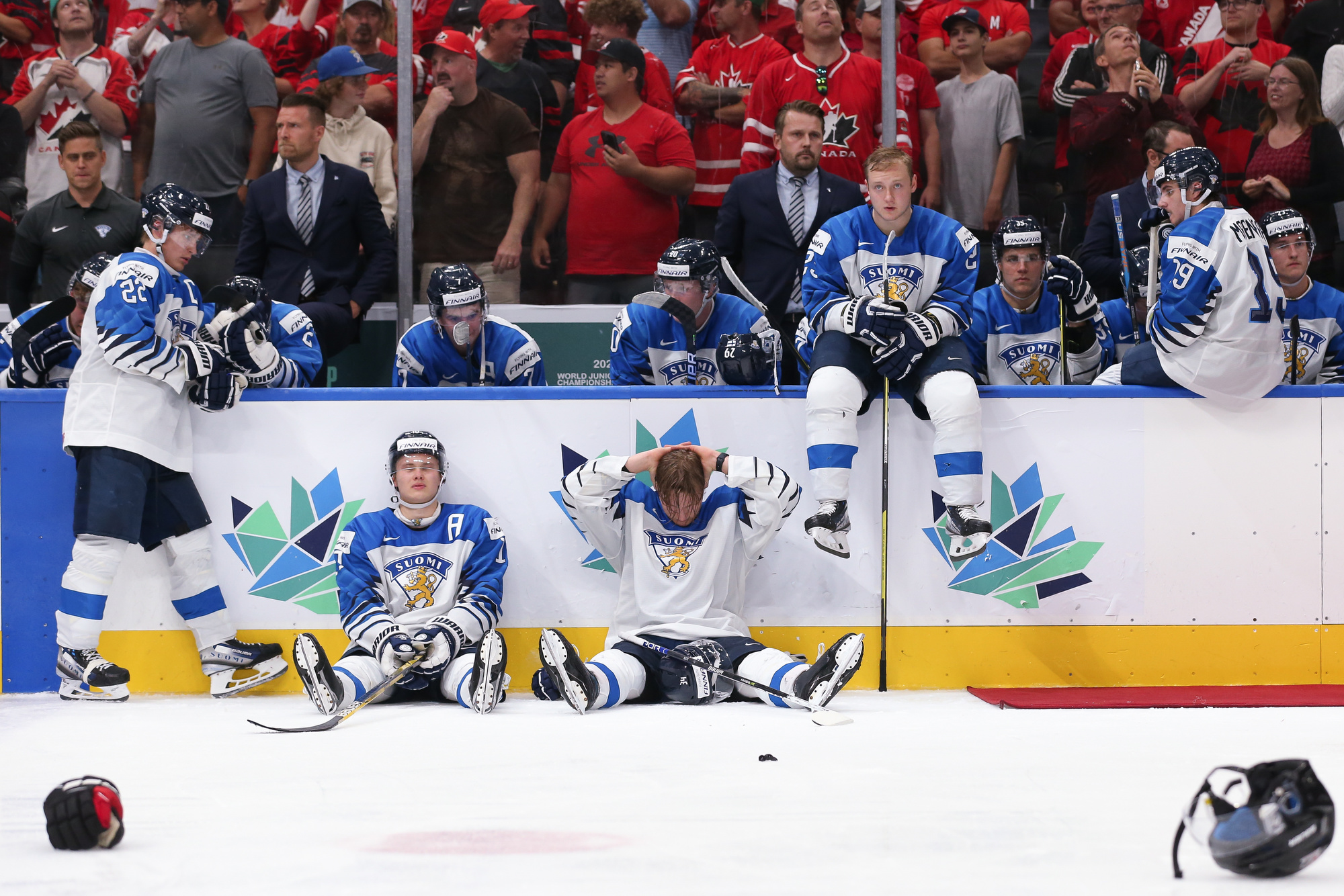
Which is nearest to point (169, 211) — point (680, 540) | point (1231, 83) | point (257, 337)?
point (257, 337)

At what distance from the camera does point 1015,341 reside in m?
4.81

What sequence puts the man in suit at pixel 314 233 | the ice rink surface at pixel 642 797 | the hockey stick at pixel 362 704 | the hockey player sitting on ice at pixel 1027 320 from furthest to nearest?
1. the man in suit at pixel 314 233
2. the hockey player sitting on ice at pixel 1027 320
3. the hockey stick at pixel 362 704
4. the ice rink surface at pixel 642 797

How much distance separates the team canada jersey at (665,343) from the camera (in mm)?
4668

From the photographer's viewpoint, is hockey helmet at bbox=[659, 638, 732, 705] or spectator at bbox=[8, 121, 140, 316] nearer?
hockey helmet at bbox=[659, 638, 732, 705]

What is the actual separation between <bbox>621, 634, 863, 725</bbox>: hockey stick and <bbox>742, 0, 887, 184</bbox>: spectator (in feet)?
7.25

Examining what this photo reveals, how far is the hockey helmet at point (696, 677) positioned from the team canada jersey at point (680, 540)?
9 centimetres

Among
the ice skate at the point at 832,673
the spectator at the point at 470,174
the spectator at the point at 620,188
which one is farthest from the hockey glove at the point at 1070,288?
the spectator at the point at 470,174

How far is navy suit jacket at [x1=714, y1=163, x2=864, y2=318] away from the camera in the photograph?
5090 millimetres

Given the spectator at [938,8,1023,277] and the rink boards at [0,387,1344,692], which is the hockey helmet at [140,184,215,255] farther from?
the spectator at [938,8,1023,277]

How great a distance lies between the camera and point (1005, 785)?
290cm

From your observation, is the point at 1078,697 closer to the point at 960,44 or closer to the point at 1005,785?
the point at 1005,785

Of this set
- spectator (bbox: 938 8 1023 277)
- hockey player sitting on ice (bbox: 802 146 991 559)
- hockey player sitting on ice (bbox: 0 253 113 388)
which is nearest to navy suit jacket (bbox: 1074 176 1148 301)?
spectator (bbox: 938 8 1023 277)

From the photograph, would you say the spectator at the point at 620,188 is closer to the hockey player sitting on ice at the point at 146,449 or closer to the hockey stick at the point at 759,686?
the hockey player sitting on ice at the point at 146,449

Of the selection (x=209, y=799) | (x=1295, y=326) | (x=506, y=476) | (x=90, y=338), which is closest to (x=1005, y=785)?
(x=209, y=799)
